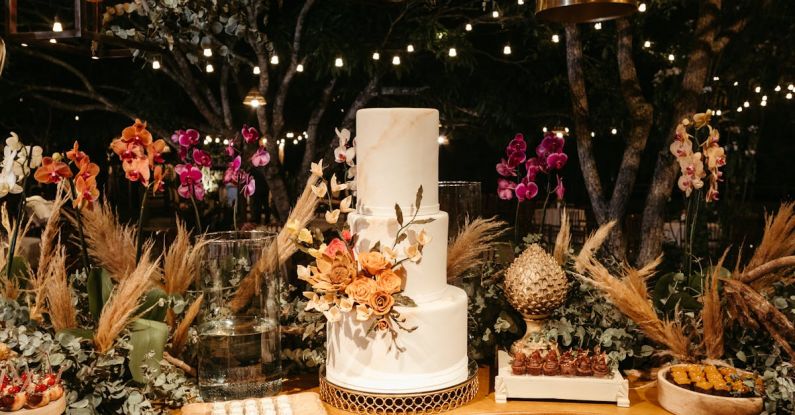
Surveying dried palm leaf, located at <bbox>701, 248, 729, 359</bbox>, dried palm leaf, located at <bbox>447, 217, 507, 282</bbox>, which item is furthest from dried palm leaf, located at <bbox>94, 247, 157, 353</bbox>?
dried palm leaf, located at <bbox>701, 248, 729, 359</bbox>

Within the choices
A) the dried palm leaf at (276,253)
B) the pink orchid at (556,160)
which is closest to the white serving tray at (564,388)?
the dried palm leaf at (276,253)

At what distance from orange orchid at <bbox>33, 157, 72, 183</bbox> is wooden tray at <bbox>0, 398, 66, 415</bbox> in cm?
63

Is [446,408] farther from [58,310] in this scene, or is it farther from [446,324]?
[58,310]

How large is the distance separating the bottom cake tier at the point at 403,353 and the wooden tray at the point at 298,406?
8 cm

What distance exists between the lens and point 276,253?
178cm

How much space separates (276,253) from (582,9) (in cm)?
111

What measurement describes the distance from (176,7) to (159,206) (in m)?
9.54

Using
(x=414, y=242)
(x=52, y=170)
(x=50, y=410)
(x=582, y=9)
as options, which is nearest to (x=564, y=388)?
(x=414, y=242)

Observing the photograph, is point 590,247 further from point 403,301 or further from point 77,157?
point 77,157

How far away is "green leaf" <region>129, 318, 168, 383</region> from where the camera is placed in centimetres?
166

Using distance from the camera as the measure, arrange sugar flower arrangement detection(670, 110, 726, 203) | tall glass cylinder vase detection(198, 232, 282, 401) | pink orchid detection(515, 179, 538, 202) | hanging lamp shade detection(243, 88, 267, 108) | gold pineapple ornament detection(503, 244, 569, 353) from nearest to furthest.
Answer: tall glass cylinder vase detection(198, 232, 282, 401), gold pineapple ornament detection(503, 244, 569, 353), sugar flower arrangement detection(670, 110, 726, 203), pink orchid detection(515, 179, 538, 202), hanging lamp shade detection(243, 88, 267, 108)

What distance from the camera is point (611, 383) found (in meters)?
1.82

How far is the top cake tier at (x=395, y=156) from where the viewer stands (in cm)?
178

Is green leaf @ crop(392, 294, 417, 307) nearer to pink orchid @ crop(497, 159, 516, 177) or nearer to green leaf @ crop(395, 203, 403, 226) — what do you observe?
green leaf @ crop(395, 203, 403, 226)
